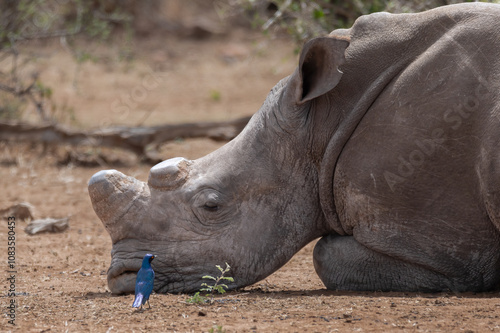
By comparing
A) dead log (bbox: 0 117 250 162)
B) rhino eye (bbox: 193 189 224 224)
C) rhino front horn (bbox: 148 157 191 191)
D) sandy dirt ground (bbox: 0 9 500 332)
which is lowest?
sandy dirt ground (bbox: 0 9 500 332)

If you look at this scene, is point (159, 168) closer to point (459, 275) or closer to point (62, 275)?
point (62, 275)

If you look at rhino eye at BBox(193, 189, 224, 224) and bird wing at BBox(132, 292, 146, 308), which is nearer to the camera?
Answer: bird wing at BBox(132, 292, 146, 308)

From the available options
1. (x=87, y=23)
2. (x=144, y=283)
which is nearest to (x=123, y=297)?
(x=144, y=283)

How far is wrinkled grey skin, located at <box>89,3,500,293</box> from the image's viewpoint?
413 centimetres

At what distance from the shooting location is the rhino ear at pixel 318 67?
4.32m

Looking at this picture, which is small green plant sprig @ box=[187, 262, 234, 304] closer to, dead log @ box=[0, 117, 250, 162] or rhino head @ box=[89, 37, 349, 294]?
rhino head @ box=[89, 37, 349, 294]

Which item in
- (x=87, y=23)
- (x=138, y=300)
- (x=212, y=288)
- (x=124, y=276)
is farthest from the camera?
(x=87, y=23)

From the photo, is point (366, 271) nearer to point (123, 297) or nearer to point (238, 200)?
point (238, 200)

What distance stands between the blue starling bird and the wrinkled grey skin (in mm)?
303

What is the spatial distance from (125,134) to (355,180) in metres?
5.81

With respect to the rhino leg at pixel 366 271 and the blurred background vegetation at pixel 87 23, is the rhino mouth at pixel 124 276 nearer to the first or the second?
the rhino leg at pixel 366 271

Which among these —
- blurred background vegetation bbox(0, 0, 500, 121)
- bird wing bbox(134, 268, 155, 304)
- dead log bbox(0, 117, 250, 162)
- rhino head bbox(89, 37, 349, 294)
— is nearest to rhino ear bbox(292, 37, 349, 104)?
rhino head bbox(89, 37, 349, 294)

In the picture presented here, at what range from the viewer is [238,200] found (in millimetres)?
4453

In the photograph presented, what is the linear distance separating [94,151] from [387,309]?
687 cm
